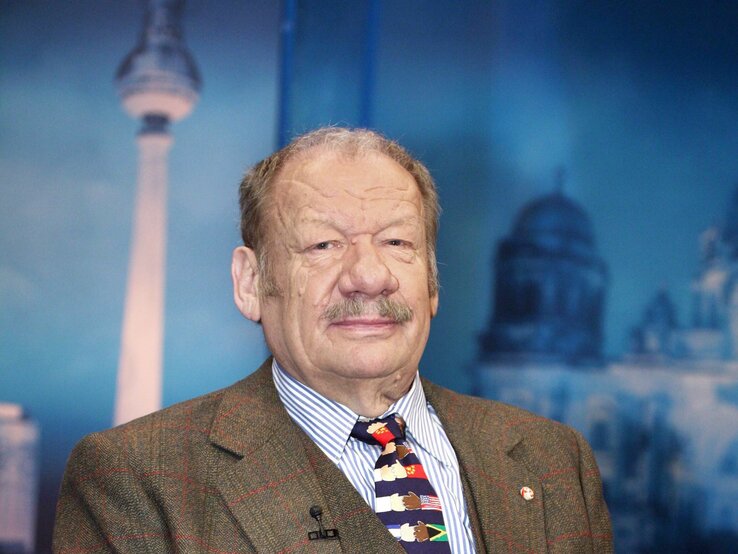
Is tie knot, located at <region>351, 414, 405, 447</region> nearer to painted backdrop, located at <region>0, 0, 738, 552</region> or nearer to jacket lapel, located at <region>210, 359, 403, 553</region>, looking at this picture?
jacket lapel, located at <region>210, 359, 403, 553</region>

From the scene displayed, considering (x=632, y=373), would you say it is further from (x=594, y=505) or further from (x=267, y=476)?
(x=267, y=476)

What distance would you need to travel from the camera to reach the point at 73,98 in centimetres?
428

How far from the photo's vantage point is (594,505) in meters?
2.78

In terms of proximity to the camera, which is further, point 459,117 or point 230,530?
point 459,117

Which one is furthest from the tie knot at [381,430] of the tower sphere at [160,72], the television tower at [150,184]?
the tower sphere at [160,72]

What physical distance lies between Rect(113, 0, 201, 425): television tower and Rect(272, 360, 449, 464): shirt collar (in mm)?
1631

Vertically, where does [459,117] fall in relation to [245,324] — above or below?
above

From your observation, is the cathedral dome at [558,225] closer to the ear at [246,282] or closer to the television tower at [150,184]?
the television tower at [150,184]

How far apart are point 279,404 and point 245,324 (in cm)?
172

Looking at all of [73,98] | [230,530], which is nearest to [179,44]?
[73,98]

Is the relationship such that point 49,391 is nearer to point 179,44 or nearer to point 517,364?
point 179,44

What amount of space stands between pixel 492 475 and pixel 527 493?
0.10 m

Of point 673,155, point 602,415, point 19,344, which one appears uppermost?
point 673,155

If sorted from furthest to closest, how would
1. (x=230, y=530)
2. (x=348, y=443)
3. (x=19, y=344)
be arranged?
(x=19, y=344)
(x=348, y=443)
(x=230, y=530)
